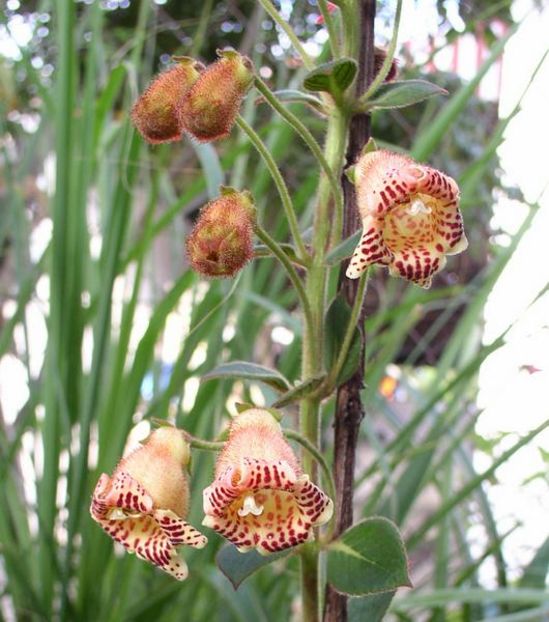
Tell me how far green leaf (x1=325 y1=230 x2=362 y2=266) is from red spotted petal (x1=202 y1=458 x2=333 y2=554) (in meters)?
0.08

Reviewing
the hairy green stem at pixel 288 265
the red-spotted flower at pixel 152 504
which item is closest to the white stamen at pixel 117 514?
the red-spotted flower at pixel 152 504

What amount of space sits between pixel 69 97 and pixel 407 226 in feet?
1.36

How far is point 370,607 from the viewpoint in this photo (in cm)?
36

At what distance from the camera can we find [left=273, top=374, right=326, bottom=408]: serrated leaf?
0.33m

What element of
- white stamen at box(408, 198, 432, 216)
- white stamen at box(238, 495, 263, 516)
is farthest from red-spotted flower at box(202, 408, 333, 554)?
white stamen at box(408, 198, 432, 216)

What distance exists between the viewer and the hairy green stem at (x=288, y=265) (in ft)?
1.08

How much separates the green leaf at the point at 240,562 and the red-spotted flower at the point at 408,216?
13 centimetres

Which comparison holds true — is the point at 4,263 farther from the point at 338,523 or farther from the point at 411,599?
the point at 338,523

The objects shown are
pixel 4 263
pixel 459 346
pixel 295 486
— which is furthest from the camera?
pixel 4 263

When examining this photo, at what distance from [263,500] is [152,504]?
0.14 feet

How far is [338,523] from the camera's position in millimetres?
362

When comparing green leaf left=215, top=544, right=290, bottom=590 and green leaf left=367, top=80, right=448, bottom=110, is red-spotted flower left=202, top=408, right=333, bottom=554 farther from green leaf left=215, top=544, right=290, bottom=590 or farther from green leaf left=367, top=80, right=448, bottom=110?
green leaf left=367, top=80, right=448, bottom=110

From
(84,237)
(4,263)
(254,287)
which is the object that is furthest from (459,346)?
(4,263)

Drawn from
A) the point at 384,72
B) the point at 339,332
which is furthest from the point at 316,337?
the point at 384,72
